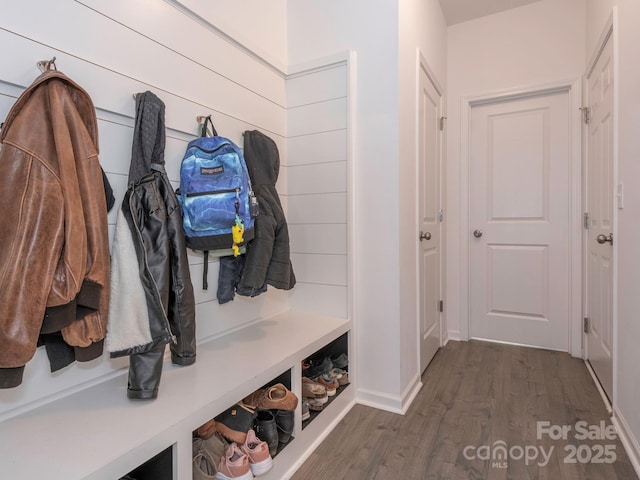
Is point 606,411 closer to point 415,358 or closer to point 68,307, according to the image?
point 415,358

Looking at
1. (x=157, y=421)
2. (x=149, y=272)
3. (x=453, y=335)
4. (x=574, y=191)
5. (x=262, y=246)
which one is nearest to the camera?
(x=157, y=421)

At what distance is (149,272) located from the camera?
1.11 metres

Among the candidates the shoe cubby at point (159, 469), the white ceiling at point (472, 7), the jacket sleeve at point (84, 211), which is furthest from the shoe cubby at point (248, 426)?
the white ceiling at point (472, 7)

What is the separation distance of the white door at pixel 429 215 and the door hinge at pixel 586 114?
974 mm

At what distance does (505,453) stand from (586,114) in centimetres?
229

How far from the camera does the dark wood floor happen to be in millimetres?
1396

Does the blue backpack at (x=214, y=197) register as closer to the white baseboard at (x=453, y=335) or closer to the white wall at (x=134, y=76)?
the white wall at (x=134, y=76)

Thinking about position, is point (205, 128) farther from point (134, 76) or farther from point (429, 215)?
point (429, 215)

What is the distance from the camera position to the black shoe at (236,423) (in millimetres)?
1216

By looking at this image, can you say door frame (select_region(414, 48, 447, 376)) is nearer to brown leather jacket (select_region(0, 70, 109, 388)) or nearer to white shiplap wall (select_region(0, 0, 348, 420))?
white shiplap wall (select_region(0, 0, 348, 420))

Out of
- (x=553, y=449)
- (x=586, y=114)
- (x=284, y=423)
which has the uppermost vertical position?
(x=586, y=114)

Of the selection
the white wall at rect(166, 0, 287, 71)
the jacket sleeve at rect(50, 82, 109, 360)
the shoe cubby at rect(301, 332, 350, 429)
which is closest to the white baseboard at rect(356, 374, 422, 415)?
the shoe cubby at rect(301, 332, 350, 429)

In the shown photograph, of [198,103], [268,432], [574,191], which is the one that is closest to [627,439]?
[268,432]

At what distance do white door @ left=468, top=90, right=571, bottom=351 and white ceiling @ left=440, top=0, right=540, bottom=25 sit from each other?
70cm
